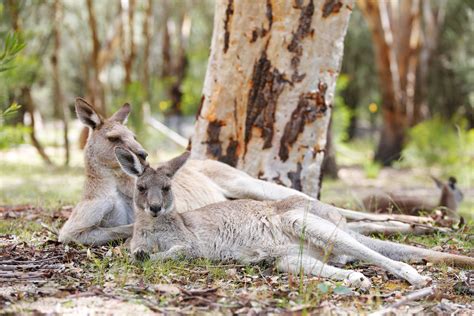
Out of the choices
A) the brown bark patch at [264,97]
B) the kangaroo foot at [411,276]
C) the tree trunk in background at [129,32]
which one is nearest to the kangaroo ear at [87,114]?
the brown bark patch at [264,97]

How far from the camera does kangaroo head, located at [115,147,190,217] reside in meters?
4.48

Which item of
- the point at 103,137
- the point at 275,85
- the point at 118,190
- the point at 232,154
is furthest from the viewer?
the point at 232,154

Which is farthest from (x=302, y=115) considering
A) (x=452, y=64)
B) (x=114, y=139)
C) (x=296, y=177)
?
(x=452, y=64)

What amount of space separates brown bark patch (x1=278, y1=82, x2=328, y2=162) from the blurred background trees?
1.55m

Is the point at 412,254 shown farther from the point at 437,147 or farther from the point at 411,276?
the point at 437,147

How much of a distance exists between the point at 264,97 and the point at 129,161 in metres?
2.35

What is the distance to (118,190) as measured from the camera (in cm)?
528

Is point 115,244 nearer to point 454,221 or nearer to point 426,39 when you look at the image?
point 454,221

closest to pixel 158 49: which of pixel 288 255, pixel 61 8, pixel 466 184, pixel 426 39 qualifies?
pixel 426 39

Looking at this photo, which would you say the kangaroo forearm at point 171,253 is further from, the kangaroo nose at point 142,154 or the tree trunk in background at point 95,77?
the tree trunk in background at point 95,77

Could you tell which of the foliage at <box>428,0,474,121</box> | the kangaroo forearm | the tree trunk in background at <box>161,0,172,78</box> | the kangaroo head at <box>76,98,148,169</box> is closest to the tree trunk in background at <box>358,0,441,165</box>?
the foliage at <box>428,0,474,121</box>

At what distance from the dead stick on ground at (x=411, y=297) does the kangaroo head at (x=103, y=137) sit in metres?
2.33

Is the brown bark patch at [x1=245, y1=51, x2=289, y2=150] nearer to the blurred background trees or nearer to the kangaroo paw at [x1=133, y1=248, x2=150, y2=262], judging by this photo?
the blurred background trees

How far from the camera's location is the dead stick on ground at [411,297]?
136 inches
